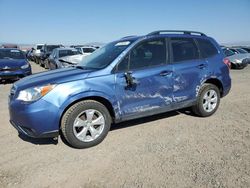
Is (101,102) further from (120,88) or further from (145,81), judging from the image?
(145,81)

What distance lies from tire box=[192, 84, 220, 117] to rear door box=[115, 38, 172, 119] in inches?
35.5

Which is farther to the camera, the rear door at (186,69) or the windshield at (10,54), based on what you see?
the windshield at (10,54)

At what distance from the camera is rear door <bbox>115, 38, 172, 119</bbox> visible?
4520 mm

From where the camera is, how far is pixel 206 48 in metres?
5.79

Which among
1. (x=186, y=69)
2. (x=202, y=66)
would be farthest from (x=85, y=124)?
(x=202, y=66)

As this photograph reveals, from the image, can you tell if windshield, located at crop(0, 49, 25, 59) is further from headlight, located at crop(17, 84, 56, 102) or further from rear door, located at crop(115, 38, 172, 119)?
rear door, located at crop(115, 38, 172, 119)

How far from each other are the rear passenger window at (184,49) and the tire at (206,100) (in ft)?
2.40

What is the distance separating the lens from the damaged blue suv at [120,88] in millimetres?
4023

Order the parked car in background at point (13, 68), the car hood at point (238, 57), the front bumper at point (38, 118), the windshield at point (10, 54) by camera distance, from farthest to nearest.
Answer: the car hood at point (238, 57) → the windshield at point (10, 54) → the parked car in background at point (13, 68) → the front bumper at point (38, 118)

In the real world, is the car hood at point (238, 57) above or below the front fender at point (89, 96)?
below

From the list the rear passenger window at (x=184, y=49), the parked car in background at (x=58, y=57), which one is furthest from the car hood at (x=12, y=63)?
the rear passenger window at (x=184, y=49)

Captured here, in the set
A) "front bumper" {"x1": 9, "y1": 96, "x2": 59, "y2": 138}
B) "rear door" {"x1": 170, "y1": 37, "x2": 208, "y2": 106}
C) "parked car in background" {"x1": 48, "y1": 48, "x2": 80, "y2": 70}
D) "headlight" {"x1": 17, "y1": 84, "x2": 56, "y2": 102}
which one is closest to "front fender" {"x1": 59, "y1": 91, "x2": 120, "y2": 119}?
"front bumper" {"x1": 9, "y1": 96, "x2": 59, "y2": 138}

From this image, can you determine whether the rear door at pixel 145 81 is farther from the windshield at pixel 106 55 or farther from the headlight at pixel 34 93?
the headlight at pixel 34 93

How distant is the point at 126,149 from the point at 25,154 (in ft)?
5.33
